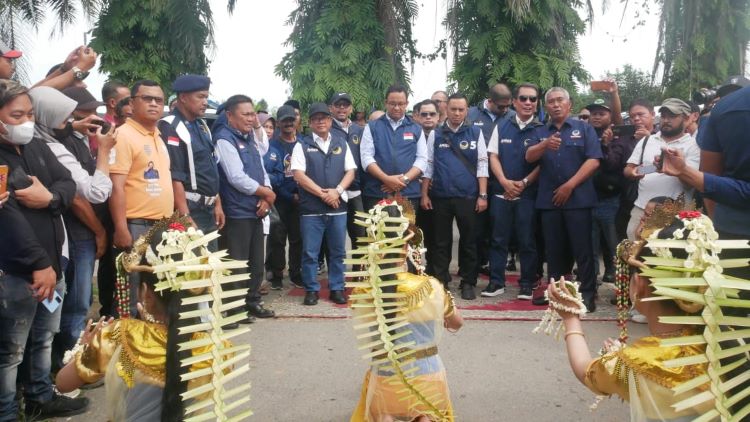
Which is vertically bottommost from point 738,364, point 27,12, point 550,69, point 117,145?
point 738,364

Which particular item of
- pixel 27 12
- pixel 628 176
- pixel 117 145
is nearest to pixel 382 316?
pixel 117 145

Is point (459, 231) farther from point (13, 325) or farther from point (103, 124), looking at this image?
point (13, 325)

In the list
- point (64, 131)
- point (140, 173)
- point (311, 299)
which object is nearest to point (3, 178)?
point (64, 131)

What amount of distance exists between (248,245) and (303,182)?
2.89ft

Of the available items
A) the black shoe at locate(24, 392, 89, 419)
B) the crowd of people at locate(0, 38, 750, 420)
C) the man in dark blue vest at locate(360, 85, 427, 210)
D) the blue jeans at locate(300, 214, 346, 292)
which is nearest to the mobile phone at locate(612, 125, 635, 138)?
the crowd of people at locate(0, 38, 750, 420)

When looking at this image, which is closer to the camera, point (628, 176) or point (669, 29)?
point (628, 176)

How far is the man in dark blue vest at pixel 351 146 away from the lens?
270 inches

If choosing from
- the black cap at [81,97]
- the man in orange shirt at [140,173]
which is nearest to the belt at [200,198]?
the man in orange shirt at [140,173]

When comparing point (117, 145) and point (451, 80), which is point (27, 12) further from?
point (451, 80)

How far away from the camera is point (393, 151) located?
6.65 meters

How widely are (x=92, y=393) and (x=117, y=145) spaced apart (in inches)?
64.3

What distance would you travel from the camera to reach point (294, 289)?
718 centimetres

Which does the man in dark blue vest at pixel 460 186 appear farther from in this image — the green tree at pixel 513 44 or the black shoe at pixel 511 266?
the green tree at pixel 513 44

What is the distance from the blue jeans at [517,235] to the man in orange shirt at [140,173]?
3411mm
